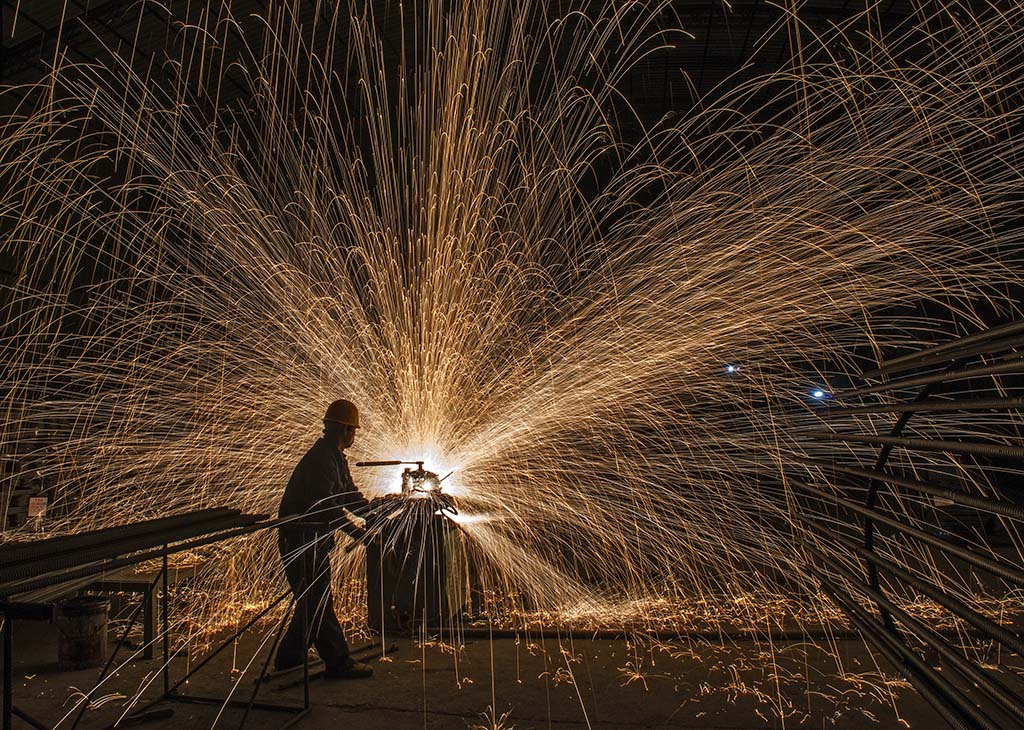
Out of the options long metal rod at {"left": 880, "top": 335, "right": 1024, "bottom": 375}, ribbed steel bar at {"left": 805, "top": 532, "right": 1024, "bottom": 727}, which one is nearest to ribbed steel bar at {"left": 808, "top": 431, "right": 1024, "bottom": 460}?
long metal rod at {"left": 880, "top": 335, "right": 1024, "bottom": 375}

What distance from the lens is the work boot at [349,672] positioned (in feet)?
16.1

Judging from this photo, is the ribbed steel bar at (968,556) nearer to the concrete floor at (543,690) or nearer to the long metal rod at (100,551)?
the long metal rod at (100,551)

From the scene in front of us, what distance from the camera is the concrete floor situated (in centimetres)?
410

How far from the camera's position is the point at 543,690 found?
4605 mm

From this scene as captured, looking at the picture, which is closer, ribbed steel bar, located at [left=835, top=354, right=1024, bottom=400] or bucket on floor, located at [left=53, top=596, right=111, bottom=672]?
ribbed steel bar, located at [left=835, top=354, right=1024, bottom=400]

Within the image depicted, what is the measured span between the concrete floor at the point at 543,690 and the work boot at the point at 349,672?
2.7 inches

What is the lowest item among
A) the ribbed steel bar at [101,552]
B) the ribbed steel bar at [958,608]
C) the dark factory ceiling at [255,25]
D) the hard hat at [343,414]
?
the ribbed steel bar at [958,608]

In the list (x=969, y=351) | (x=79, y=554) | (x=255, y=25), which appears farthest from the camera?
(x=255, y=25)

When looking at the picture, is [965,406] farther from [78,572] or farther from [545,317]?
[545,317]

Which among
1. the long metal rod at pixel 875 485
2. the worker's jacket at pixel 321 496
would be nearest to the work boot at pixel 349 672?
the worker's jacket at pixel 321 496

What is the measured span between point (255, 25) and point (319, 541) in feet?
26.5

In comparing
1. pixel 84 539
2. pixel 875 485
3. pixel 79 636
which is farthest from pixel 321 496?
pixel 875 485

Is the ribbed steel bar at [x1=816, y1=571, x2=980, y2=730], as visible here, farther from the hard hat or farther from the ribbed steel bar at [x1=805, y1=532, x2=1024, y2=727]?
the hard hat

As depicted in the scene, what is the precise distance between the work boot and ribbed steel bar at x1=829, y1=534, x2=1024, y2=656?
3.65 m
